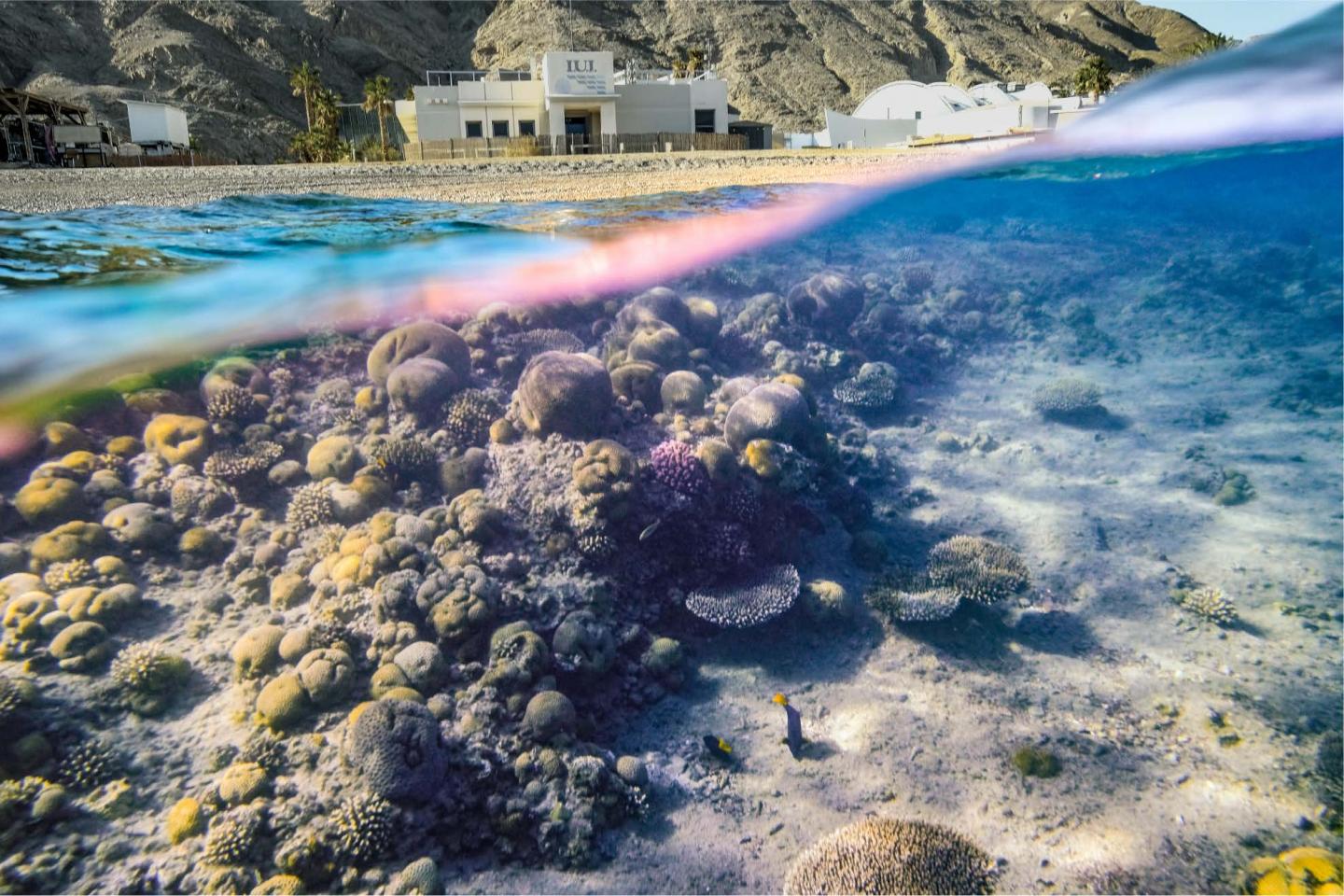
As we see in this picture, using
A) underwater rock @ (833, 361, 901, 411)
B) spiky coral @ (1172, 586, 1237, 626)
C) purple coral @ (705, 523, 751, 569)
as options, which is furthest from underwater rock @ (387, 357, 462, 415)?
spiky coral @ (1172, 586, 1237, 626)

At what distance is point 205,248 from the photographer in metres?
6.13

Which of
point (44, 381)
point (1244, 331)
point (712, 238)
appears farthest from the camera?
point (712, 238)

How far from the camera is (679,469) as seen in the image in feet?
17.0

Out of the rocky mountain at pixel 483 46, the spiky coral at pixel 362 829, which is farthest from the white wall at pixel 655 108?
the spiky coral at pixel 362 829

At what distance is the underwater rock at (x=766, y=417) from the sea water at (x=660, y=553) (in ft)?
0.16

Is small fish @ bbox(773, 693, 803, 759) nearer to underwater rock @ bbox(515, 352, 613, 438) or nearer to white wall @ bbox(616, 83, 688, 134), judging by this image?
underwater rock @ bbox(515, 352, 613, 438)

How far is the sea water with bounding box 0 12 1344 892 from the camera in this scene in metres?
3.48

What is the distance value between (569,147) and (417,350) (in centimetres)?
1689

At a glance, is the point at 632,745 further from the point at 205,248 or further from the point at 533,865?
the point at 205,248

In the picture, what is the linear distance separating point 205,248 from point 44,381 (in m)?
1.73

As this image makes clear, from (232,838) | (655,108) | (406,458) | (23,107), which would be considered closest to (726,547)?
(406,458)

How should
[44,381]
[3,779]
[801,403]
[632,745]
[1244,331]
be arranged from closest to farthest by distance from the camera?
1. [3,779]
2. [632,745]
3. [44,381]
4. [801,403]
5. [1244,331]

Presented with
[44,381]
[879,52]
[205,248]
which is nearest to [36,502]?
[44,381]

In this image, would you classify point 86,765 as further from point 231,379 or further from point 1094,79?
point 1094,79
